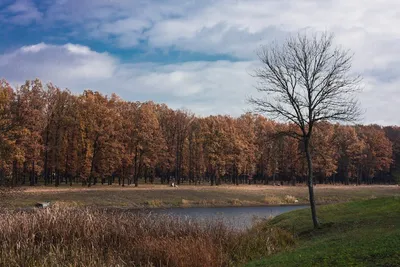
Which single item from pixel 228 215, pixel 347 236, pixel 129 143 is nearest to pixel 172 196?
pixel 129 143

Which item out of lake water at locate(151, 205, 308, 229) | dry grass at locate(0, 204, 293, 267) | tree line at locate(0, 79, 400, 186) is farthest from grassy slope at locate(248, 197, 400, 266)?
tree line at locate(0, 79, 400, 186)

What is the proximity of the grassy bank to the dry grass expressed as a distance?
84.7 feet

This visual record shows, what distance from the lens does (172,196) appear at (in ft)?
172

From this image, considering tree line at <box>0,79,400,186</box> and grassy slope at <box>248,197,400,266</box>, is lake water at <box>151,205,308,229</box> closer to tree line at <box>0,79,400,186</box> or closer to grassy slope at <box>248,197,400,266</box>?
grassy slope at <box>248,197,400,266</box>

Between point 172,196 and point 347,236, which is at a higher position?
point 347,236

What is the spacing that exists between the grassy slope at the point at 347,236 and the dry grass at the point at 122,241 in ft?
5.68

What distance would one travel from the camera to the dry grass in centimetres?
1320

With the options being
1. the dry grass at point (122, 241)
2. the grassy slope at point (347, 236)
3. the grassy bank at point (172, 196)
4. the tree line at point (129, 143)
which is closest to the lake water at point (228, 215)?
the dry grass at point (122, 241)

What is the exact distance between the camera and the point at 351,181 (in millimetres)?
105625

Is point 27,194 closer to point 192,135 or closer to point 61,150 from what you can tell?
point 61,150

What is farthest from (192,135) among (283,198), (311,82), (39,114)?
(311,82)

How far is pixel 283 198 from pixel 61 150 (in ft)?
111

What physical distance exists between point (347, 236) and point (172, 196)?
124 ft

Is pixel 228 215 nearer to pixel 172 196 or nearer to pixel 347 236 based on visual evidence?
pixel 172 196
